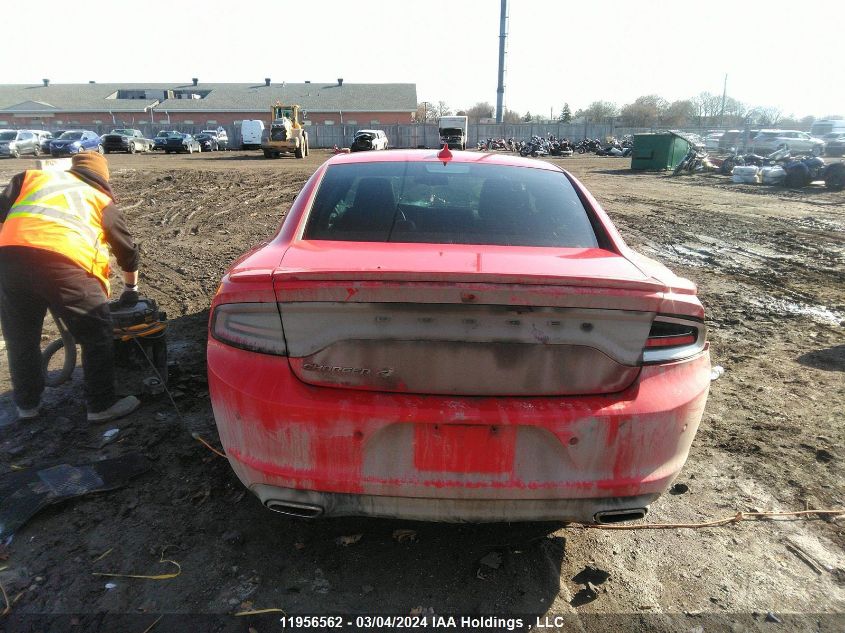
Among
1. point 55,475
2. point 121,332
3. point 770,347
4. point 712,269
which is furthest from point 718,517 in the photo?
point 712,269

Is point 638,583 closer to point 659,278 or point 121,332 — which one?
point 659,278

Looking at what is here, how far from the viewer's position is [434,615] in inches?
80.3

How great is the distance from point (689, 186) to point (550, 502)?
69.7 feet

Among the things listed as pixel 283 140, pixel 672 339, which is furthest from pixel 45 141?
pixel 672 339

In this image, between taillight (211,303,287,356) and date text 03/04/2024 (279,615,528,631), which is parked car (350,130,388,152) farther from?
date text 03/04/2024 (279,615,528,631)

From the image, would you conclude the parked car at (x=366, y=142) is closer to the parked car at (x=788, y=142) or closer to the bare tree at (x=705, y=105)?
the parked car at (x=788, y=142)

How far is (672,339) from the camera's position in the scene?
198 centimetres

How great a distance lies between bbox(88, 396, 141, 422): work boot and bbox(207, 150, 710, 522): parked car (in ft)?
5.91

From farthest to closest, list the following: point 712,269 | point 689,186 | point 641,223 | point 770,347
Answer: point 689,186 → point 641,223 → point 712,269 → point 770,347

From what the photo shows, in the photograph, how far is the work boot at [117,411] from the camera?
3.35 meters

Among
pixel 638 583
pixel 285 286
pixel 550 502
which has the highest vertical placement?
pixel 285 286

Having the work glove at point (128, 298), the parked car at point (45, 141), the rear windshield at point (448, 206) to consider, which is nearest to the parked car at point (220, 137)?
the parked car at point (45, 141)

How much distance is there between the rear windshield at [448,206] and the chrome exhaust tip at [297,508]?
1146 millimetres

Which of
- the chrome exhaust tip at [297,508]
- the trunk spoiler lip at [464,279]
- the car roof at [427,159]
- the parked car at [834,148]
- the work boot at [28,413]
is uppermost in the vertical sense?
the parked car at [834,148]
